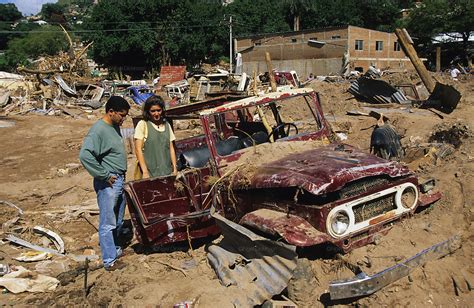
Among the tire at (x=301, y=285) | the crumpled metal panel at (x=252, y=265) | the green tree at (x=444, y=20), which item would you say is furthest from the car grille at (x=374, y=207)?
the green tree at (x=444, y=20)

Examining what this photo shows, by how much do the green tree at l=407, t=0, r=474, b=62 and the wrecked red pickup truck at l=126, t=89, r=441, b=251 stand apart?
131 ft

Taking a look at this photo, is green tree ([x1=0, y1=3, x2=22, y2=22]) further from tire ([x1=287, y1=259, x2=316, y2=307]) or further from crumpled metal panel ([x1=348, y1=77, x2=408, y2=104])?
tire ([x1=287, y1=259, x2=316, y2=307])

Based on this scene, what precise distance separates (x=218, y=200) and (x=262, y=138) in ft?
3.32

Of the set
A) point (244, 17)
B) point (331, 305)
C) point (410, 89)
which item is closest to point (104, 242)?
point (331, 305)

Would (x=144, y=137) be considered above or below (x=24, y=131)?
above

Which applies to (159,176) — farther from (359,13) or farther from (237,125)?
(359,13)

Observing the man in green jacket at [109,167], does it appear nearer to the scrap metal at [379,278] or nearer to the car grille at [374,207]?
the car grille at [374,207]

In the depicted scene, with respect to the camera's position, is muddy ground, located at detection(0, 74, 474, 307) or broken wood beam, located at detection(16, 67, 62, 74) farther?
broken wood beam, located at detection(16, 67, 62, 74)

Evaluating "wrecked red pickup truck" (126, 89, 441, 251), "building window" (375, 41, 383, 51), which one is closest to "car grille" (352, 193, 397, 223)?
"wrecked red pickup truck" (126, 89, 441, 251)

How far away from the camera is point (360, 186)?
3.92 m

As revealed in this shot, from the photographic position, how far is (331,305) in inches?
139

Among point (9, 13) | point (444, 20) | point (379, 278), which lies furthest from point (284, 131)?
point (9, 13)

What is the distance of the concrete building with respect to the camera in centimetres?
4109

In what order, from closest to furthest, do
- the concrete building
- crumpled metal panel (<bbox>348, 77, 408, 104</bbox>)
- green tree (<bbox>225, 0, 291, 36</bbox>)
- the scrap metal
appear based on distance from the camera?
the scrap metal < crumpled metal panel (<bbox>348, 77, 408, 104</bbox>) < the concrete building < green tree (<bbox>225, 0, 291, 36</bbox>)
